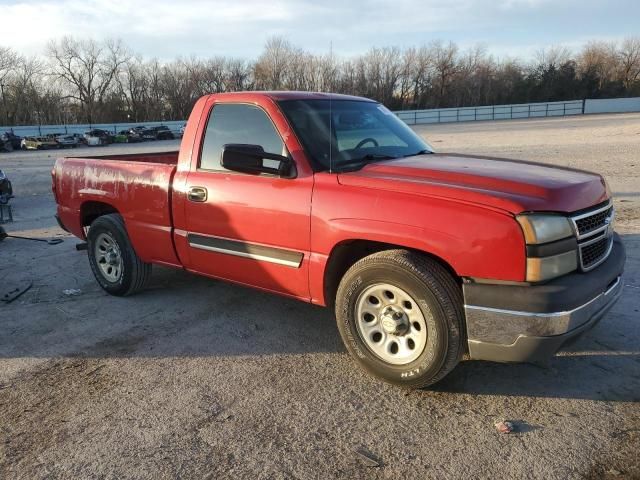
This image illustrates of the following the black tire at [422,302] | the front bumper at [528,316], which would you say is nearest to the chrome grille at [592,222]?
the front bumper at [528,316]

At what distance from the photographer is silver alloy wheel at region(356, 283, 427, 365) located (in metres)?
3.34

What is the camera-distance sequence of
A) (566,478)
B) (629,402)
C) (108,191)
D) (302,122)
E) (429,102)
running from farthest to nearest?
1. (429,102)
2. (108,191)
3. (302,122)
4. (629,402)
5. (566,478)

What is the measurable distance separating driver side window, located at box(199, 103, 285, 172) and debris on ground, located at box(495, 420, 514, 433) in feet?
7.68

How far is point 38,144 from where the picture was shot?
141 feet

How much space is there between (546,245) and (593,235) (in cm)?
61

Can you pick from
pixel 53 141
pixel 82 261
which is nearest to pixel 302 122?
pixel 82 261

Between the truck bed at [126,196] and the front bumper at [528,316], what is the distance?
2.84 meters

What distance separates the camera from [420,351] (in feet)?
10.9

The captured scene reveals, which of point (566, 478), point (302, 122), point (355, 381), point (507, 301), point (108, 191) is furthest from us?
point (108, 191)

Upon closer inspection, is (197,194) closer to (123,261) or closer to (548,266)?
(123,261)

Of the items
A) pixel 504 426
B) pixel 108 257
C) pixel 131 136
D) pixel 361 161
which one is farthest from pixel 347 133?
pixel 131 136

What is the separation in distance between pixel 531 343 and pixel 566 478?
27.1 inches

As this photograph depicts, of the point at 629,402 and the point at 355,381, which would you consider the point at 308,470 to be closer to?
the point at 355,381

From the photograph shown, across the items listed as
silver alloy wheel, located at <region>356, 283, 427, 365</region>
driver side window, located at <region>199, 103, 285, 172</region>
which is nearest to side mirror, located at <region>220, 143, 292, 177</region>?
driver side window, located at <region>199, 103, 285, 172</region>
